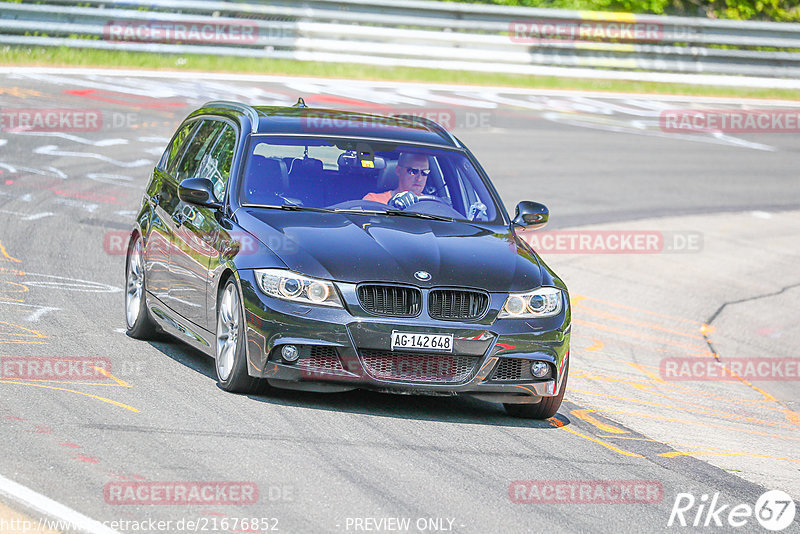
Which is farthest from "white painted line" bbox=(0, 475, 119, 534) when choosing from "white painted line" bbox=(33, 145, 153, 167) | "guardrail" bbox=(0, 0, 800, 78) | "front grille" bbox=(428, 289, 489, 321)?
"guardrail" bbox=(0, 0, 800, 78)

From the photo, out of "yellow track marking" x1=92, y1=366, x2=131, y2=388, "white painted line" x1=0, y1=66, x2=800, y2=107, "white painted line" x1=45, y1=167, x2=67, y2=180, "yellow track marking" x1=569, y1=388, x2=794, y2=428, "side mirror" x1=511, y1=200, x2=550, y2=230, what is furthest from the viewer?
"white painted line" x1=0, y1=66, x2=800, y2=107

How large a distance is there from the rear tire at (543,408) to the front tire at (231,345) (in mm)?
1695

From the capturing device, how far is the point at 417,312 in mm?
7898

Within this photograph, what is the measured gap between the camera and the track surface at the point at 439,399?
632 centimetres

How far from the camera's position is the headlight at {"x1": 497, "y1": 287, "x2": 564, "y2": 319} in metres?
8.12

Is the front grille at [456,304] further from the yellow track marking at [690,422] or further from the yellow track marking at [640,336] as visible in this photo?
the yellow track marking at [640,336]

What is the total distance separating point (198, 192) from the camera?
8852 mm

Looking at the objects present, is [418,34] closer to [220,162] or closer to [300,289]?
[220,162]

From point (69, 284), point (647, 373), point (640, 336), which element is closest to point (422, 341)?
point (647, 373)

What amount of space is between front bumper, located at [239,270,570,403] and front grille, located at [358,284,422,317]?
0.15 ft

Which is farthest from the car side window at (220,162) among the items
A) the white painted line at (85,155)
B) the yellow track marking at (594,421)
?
the white painted line at (85,155)

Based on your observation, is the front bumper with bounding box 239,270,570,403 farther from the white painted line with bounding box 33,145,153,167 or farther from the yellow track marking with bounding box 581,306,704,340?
the white painted line with bounding box 33,145,153,167

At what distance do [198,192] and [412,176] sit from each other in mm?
1511

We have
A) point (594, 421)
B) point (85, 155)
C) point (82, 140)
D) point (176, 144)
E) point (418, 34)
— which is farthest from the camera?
point (418, 34)
